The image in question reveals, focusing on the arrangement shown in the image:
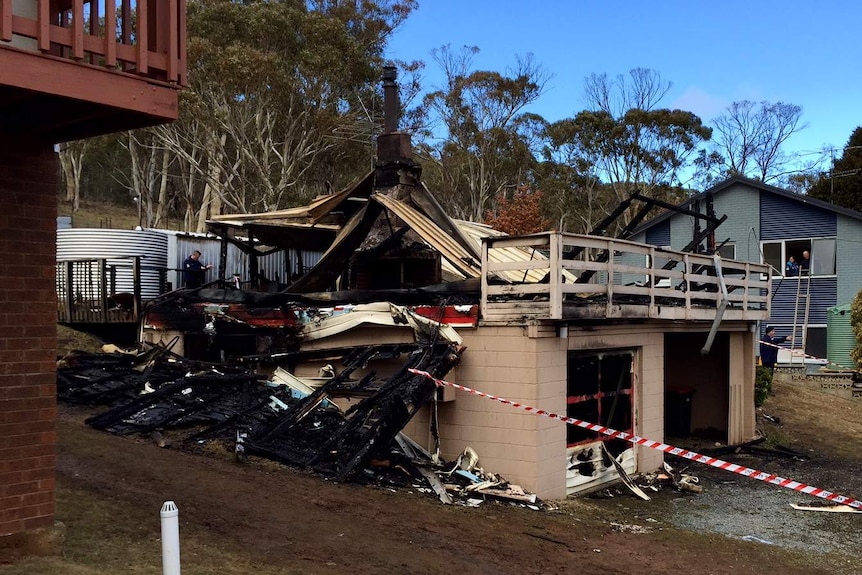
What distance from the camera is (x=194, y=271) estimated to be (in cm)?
1803

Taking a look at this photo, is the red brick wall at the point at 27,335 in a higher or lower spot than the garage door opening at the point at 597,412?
higher

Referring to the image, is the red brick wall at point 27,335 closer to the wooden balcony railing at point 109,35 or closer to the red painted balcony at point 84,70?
the red painted balcony at point 84,70

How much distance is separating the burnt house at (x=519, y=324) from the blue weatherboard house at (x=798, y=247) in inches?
452

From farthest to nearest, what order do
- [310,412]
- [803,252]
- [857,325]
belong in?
[803,252], [857,325], [310,412]

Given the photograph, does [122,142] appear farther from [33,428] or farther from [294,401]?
[33,428]

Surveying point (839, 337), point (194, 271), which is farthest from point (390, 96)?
point (839, 337)

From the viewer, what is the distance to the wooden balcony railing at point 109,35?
14.6 feet

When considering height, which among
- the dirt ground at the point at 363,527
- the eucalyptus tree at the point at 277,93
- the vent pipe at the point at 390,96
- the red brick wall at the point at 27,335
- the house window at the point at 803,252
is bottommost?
the dirt ground at the point at 363,527

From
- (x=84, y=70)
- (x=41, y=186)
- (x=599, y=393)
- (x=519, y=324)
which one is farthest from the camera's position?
(x=599, y=393)

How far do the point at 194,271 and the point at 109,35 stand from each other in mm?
13830

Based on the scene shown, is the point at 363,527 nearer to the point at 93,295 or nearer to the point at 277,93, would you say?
the point at 93,295

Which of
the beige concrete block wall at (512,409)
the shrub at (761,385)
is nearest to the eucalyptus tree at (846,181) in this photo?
the shrub at (761,385)

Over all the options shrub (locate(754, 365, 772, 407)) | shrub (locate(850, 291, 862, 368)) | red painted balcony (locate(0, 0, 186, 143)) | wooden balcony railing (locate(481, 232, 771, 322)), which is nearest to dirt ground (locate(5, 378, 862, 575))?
wooden balcony railing (locate(481, 232, 771, 322))

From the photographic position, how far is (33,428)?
5336 millimetres
